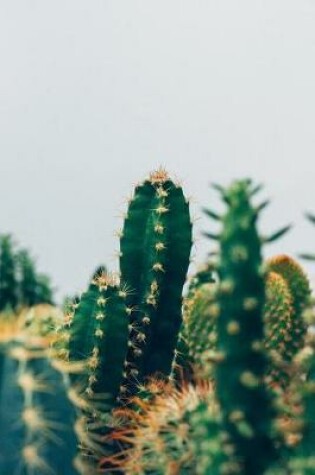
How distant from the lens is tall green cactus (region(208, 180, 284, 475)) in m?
3.88

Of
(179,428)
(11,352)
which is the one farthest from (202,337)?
(11,352)

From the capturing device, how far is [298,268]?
6203mm

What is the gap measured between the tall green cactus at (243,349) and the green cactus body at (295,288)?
75.7 inches

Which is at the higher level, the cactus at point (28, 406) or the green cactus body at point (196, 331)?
the green cactus body at point (196, 331)

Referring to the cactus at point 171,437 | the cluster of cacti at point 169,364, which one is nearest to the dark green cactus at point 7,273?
the cluster of cacti at point 169,364

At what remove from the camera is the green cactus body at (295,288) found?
231 inches

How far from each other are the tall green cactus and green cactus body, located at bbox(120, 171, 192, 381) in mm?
2028

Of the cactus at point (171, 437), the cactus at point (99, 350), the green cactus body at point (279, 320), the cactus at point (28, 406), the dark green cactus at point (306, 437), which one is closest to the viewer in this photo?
the dark green cactus at point (306, 437)

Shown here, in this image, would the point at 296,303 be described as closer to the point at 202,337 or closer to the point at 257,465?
the point at 202,337

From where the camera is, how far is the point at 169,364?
6.01m

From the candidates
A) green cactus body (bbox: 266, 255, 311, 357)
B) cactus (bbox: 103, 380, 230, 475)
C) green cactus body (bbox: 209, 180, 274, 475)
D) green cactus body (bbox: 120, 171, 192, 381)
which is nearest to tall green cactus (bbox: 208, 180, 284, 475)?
green cactus body (bbox: 209, 180, 274, 475)

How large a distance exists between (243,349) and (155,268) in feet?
6.94

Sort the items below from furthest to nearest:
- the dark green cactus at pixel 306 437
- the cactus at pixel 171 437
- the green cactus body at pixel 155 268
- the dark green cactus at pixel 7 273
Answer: the dark green cactus at pixel 7 273 → the green cactus body at pixel 155 268 → the cactus at pixel 171 437 → the dark green cactus at pixel 306 437

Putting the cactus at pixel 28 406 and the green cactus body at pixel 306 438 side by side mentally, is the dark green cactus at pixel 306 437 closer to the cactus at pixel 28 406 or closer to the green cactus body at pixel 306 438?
the green cactus body at pixel 306 438
